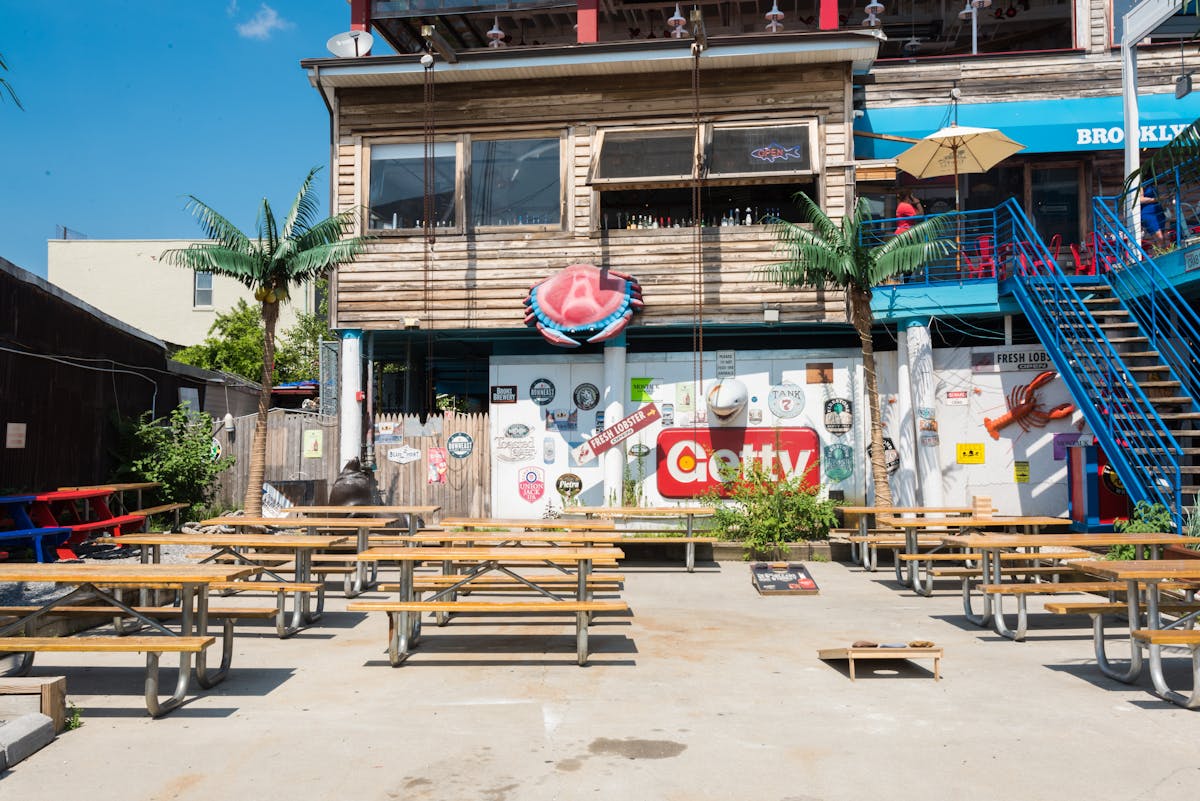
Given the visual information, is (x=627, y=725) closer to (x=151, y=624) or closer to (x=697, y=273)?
(x=151, y=624)

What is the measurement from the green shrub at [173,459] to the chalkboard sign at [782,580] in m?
9.39

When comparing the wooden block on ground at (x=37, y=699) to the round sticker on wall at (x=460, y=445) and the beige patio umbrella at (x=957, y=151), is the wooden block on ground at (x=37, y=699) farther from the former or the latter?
the beige patio umbrella at (x=957, y=151)

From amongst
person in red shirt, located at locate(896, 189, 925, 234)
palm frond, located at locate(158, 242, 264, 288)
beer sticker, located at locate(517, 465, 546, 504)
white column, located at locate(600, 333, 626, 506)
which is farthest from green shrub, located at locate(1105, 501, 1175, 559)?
palm frond, located at locate(158, 242, 264, 288)

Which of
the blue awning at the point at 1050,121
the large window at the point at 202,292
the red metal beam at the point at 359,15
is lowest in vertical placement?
the blue awning at the point at 1050,121

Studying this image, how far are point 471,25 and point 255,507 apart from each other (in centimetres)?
1345

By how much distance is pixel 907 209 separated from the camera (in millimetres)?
17266

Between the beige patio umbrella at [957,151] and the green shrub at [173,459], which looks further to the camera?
the green shrub at [173,459]

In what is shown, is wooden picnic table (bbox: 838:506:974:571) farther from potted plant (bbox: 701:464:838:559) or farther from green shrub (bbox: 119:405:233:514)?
green shrub (bbox: 119:405:233:514)

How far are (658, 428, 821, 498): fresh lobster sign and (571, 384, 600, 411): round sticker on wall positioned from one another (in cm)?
132

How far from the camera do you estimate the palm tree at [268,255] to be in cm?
1484

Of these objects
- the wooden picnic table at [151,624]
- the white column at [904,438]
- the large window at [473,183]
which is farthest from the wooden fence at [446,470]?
the wooden picnic table at [151,624]

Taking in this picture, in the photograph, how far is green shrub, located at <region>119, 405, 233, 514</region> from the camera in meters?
16.0

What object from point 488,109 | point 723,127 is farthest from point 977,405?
point 488,109

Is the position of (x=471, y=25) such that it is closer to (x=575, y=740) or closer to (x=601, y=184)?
(x=601, y=184)
